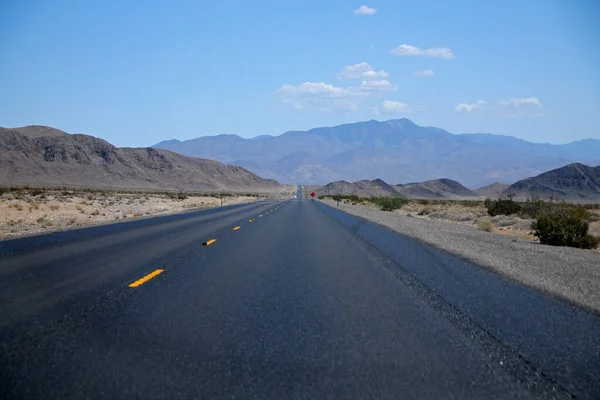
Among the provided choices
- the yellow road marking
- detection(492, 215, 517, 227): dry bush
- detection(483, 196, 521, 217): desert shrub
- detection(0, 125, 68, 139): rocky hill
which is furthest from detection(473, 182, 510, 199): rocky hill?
the yellow road marking

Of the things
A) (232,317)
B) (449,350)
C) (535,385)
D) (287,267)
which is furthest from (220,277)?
(535,385)

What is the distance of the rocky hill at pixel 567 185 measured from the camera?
141250 mm

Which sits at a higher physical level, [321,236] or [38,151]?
[38,151]

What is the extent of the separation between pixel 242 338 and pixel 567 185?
156m

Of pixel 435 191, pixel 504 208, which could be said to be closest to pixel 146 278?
pixel 504 208

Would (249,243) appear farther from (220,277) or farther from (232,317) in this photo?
(232,317)

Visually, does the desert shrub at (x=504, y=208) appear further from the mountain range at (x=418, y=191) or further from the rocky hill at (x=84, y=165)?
the mountain range at (x=418, y=191)

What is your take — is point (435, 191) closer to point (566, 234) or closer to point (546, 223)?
point (546, 223)

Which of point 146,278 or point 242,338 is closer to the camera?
point 242,338

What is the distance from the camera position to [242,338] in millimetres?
6504

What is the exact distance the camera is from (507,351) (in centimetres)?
623

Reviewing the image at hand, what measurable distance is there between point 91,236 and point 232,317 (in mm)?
13412

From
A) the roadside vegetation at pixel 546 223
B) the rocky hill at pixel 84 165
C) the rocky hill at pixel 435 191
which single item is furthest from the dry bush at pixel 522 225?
the rocky hill at pixel 435 191

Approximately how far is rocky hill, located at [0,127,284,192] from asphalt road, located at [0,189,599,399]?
386ft
